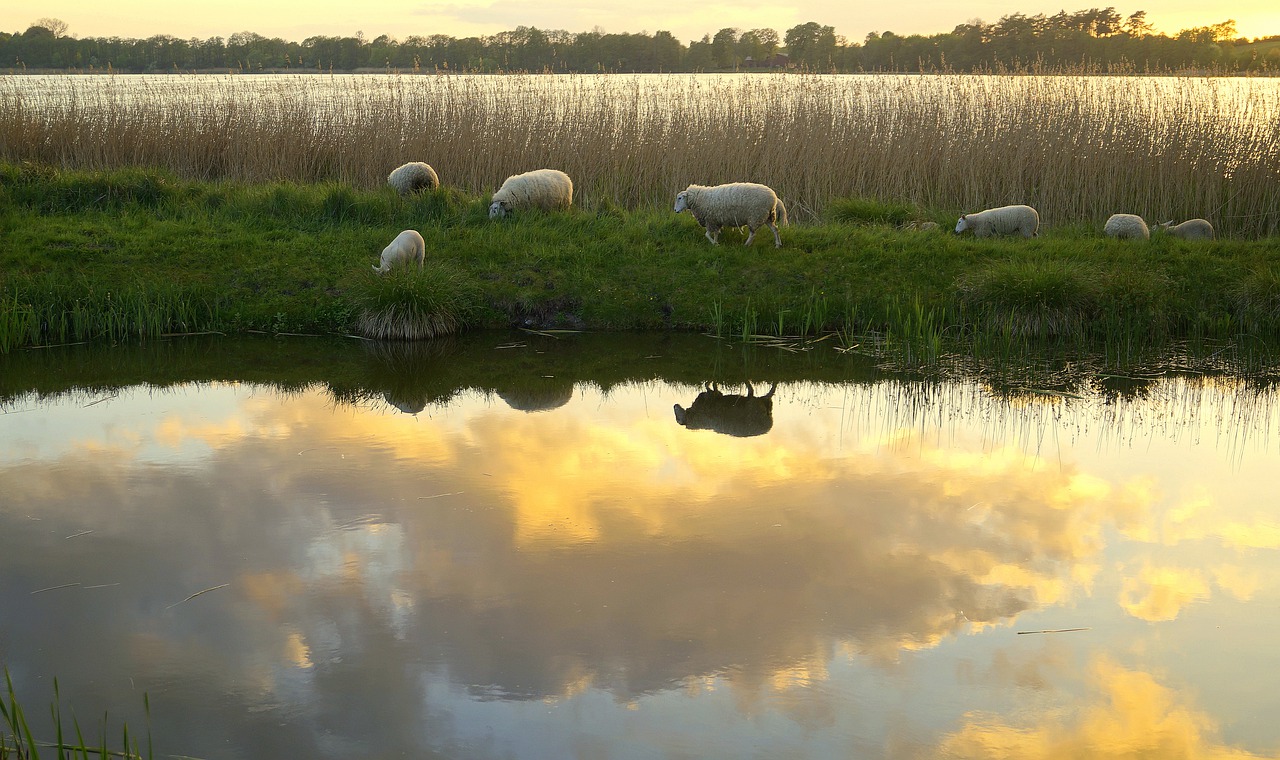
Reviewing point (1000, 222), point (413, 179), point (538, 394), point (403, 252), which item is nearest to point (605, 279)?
point (403, 252)

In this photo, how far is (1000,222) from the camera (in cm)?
1062

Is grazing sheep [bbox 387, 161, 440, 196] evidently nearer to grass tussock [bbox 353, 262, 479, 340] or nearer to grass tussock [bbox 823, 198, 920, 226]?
grass tussock [bbox 353, 262, 479, 340]

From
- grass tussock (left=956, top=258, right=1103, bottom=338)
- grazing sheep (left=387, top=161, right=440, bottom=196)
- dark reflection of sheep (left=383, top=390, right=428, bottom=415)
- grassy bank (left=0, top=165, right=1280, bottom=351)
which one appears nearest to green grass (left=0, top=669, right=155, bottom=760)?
dark reflection of sheep (left=383, top=390, right=428, bottom=415)

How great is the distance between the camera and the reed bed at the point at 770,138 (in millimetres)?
11867

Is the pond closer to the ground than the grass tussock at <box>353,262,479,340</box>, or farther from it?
closer to the ground

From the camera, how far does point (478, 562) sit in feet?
15.7

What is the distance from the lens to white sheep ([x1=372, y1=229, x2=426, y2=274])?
364 inches

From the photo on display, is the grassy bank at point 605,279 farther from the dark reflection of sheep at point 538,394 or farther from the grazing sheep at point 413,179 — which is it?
the dark reflection of sheep at point 538,394

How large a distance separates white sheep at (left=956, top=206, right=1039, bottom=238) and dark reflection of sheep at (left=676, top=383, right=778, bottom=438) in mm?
3970

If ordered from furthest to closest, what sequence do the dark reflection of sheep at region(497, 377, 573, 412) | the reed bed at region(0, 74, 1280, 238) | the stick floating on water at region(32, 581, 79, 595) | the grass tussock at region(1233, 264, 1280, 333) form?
the reed bed at region(0, 74, 1280, 238), the grass tussock at region(1233, 264, 1280, 333), the dark reflection of sheep at region(497, 377, 573, 412), the stick floating on water at region(32, 581, 79, 595)

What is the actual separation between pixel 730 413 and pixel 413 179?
242 inches

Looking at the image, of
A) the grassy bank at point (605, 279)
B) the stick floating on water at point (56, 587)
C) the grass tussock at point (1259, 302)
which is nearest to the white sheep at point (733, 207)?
the grassy bank at point (605, 279)

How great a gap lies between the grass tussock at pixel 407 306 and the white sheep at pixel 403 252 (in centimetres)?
19

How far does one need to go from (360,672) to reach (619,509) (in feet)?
6.00
